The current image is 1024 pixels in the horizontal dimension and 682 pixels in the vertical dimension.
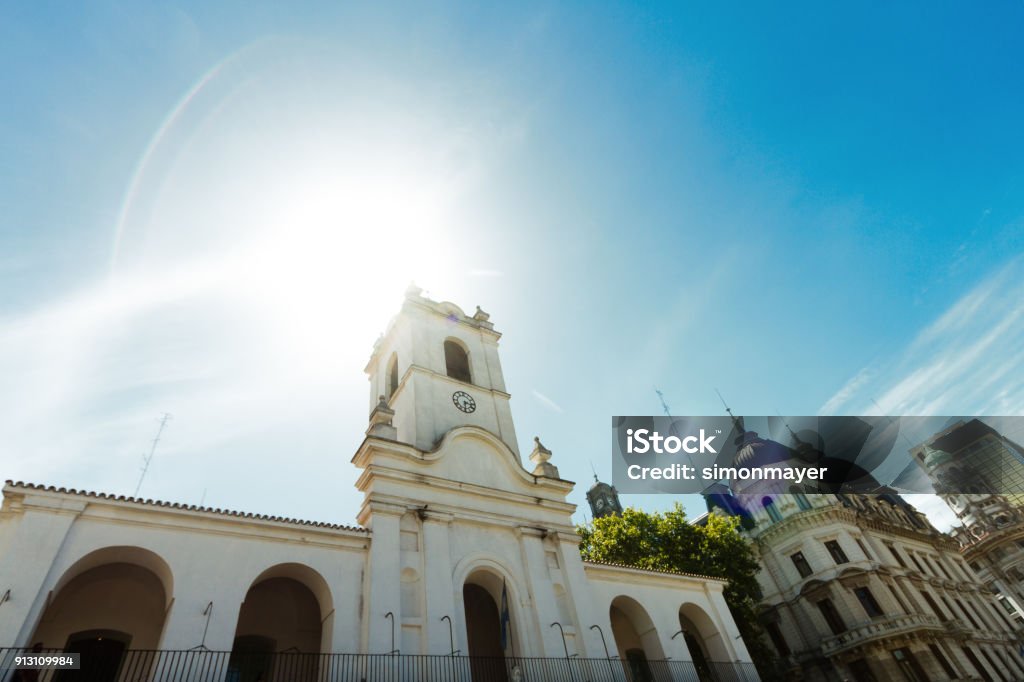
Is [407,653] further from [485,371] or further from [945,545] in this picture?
[945,545]

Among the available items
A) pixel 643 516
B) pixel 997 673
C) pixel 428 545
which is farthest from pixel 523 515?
pixel 997 673

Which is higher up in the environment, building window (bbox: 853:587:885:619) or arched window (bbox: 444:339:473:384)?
arched window (bbox: 444:339:473:384)

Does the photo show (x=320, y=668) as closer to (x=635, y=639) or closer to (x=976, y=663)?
(x=635, y=639)

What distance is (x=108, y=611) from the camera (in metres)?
12.9

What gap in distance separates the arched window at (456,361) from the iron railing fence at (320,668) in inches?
428

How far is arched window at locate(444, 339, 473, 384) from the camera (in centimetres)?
2284

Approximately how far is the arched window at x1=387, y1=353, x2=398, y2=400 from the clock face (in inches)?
128

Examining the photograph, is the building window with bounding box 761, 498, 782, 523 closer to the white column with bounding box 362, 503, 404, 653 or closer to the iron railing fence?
the iron railing fence

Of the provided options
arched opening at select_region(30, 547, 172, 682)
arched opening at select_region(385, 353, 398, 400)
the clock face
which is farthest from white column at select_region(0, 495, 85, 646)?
arched opening at select_region(385, 353, 398, 400)

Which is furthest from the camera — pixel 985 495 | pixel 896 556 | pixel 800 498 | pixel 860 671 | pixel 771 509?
pixel 985 495

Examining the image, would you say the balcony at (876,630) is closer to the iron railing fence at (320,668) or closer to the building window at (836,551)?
the building window at (836,551)

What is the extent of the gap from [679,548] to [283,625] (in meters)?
21.9

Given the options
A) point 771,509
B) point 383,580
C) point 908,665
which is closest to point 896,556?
point 771,509

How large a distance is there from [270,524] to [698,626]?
16.7 m
